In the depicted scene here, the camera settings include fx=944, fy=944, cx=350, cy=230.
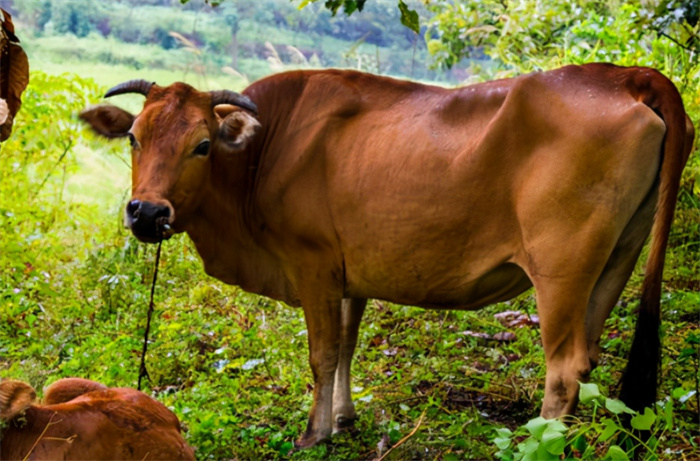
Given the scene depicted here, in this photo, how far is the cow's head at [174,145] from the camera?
473cm

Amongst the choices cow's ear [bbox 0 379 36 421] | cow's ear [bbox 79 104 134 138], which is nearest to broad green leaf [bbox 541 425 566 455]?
cow's ear [bbox 0 379 36 421]

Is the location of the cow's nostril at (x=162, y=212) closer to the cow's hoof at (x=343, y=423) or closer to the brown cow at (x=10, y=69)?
the brown cow at (x=10, y=69)

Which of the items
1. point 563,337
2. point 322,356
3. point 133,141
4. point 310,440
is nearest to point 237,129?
point 133,141

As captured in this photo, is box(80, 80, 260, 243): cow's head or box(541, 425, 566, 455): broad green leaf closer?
box(541, 425, 566, 455): broad green leaf

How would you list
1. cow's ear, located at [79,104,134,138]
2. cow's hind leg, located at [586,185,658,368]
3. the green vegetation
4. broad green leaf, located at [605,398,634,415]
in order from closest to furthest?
1. broad green leaf, located at [605,398,634,415]
2. cow's hind leg, located at [586,185,658,368]
3. the green vegetation
4. cow's ear, located at [79,104,134,138]

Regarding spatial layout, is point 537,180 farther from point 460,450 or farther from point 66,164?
point 66,164

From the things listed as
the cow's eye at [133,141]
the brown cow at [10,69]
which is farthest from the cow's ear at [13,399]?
the cow's eye at [133,141]

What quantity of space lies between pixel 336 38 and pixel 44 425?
6.90 meters

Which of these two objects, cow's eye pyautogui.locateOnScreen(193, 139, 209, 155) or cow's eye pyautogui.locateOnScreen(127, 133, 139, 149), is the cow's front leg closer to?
cow's eye pyautogui.locateOnScreen(193, 139, 209, 155)

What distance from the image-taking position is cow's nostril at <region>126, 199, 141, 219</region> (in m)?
4.65

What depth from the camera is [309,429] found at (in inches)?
194

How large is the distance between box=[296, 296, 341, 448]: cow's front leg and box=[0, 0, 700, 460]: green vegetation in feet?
0.40

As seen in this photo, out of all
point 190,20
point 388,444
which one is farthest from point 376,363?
point 190,20

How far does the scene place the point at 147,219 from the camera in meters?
4.67
